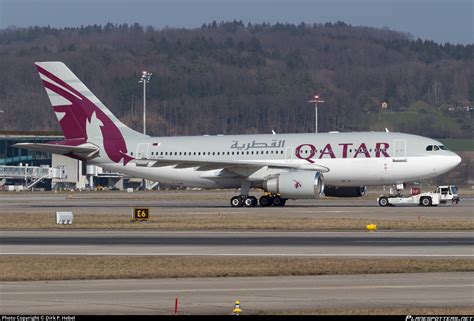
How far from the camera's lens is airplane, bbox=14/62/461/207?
205 ft

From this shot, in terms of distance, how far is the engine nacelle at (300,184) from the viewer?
199 ft

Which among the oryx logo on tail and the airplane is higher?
the oryx logo on tail

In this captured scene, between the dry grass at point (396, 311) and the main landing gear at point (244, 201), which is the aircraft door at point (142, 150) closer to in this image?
the main landing gear at point (244, 201)

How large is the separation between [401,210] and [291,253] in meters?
26.9

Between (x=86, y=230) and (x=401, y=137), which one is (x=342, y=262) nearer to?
(x=86, y=230)

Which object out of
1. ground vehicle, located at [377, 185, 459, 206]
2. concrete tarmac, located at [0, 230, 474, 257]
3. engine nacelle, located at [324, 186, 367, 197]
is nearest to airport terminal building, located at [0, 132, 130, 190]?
engine nacelle, located at [324, 186, 367, 197]

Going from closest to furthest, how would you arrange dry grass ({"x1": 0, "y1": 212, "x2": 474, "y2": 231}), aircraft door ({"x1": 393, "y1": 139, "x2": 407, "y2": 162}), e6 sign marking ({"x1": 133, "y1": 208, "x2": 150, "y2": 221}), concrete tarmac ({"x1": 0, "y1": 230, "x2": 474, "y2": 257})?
1. concrete tarmac ({"x1": 0, "y1": 230, "x2": 474, "y2": 257})
2. dry grass ({"x1": 0, "y1": 212, "x2": 474, "y2": 231})
3. e6 sign marking ({"x1": 133, "y1": 208, "x2": 150, "y2": 221})
4. aircraft door ({"x1": 393, "y1": 139, "x2": 407, "y2": 162})

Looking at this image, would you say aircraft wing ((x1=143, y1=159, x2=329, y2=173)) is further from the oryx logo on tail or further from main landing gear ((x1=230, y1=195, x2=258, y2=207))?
the oryx logo on tail

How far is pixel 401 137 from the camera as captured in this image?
63062mm

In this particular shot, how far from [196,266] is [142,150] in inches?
1522

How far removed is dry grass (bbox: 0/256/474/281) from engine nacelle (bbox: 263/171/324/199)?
2921 cm

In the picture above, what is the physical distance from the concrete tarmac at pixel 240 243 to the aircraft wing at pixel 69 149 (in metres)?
21.9

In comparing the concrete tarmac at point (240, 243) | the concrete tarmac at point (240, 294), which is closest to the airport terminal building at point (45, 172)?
the concrete tarmac at point (240, 243)

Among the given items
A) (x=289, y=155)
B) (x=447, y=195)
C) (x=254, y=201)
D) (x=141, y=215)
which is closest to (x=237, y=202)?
(x=254, y=201)
